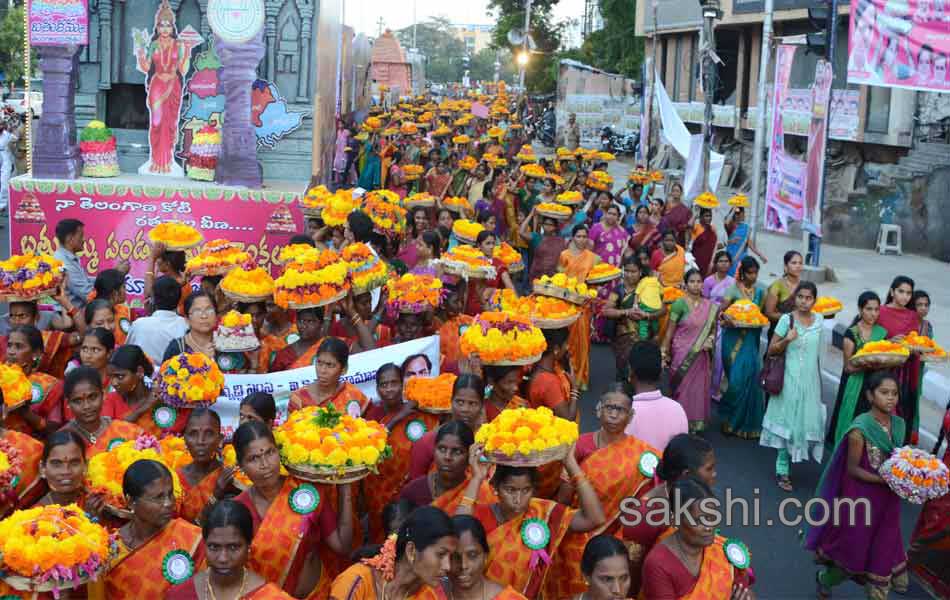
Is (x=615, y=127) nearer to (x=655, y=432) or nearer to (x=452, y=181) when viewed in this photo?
(x=452, y=181)

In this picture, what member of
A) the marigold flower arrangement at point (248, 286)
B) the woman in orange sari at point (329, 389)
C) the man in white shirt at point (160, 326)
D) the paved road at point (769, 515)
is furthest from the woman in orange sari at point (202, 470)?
the paved road at point (769, 515)

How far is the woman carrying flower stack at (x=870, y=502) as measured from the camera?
245 inches

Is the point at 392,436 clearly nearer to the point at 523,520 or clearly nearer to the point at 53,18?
the point at 523,520

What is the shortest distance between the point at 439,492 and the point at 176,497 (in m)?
1.12

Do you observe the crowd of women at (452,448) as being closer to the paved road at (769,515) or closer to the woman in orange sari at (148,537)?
the woman in orange sari at (148,537)

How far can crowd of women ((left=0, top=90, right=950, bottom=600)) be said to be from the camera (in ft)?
14.3

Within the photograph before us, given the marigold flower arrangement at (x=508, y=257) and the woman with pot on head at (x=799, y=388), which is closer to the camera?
the woman with pot on head at (x=799, y=388)

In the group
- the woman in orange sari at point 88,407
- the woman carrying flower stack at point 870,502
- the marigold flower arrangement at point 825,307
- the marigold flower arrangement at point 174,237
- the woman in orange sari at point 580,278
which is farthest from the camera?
the woman in orange sari at point 580,278

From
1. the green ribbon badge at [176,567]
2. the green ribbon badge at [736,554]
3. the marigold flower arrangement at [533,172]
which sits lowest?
the green ribbon badge at [176,567]

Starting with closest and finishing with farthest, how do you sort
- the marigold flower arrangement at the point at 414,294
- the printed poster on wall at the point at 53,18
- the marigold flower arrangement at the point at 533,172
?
the marigold flower arrangement at the point at 414,294 < the printed poster on wall at the point at 53,18 < the marigold flower arrangement at the point at 533,172

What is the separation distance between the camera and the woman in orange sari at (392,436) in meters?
6.11

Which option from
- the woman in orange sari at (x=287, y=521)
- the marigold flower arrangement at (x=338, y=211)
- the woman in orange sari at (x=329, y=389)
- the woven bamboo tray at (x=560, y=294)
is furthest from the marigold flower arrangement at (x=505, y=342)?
the marigold flower arrangement at (x=338, y=211)

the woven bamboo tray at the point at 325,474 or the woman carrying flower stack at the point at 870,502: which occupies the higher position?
the woven bamboo tray at the point at 325,474

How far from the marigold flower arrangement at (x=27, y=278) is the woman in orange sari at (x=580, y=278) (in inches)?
179
